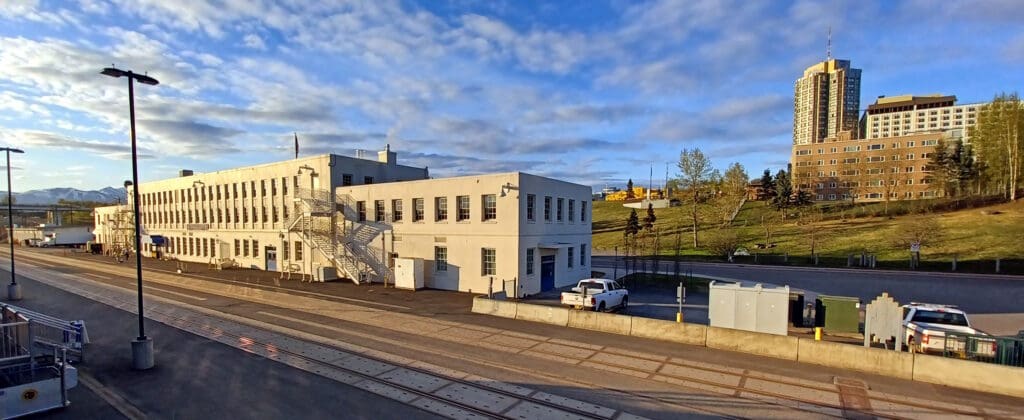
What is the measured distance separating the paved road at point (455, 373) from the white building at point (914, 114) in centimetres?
21198

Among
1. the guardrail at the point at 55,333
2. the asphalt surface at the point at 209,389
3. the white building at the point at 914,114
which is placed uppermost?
the white building at the point at 914,114

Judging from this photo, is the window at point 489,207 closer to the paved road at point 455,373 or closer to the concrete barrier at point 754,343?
the paved road at point 455,373

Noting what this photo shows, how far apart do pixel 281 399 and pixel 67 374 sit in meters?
4.99

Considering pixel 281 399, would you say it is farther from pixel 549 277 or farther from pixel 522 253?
pixel 549 277

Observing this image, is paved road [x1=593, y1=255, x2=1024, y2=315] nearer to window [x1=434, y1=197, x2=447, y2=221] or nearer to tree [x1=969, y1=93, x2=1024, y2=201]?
window [x1=434, y1=197, x2=447, y2=221]

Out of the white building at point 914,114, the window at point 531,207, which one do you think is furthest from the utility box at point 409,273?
the white building at point 914,114

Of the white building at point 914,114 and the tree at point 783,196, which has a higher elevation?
the white building at point 914,114

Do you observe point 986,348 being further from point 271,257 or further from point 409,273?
point 271,257

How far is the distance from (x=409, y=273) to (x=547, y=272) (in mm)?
9460

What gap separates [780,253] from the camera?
54.6 m

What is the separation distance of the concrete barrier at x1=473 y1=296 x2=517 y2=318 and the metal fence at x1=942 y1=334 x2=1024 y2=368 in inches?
604

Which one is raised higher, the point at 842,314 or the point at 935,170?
the point at 935,170

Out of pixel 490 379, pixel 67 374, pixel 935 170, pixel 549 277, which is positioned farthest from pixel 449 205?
pixel 935 170

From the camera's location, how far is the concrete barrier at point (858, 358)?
42.2ft
